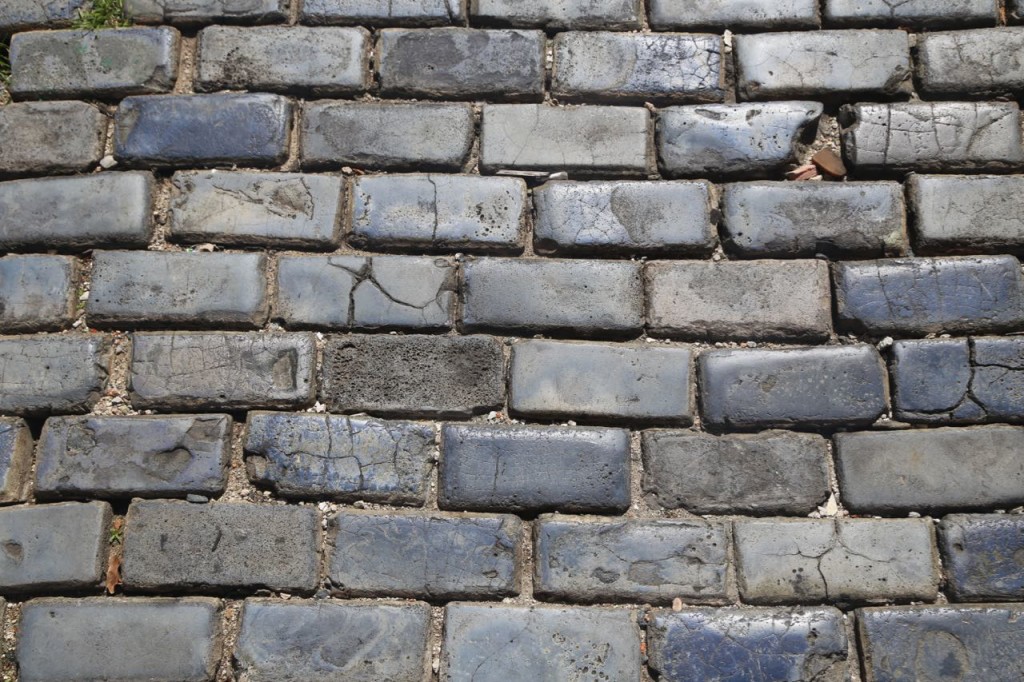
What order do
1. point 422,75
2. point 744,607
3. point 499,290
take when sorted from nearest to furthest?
point 744,607
point 499,290
point 422,75

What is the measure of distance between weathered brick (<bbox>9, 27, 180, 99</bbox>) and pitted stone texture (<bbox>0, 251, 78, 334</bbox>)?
1.22ft

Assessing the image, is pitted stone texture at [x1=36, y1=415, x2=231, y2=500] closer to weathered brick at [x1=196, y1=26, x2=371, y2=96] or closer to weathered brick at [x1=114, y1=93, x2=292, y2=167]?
weathered brick at [x1=114, y1=93, x2=292, y2=167]

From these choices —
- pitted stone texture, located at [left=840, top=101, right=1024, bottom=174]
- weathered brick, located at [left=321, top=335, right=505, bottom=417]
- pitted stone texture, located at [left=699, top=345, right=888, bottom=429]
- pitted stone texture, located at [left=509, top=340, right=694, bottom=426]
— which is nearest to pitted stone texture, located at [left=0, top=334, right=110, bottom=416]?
weathered brick, located at [left=321, top=335, right=505, bottom=417]

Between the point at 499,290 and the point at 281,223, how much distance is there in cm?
45

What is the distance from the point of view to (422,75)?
1687 mm

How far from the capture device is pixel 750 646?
4.65ft

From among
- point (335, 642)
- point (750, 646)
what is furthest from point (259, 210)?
point (750, 646)

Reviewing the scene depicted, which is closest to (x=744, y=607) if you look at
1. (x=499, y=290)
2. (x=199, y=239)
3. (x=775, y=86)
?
(x=499, y=290)

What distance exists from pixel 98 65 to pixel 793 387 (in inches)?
60.7

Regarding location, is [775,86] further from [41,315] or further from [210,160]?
[41,315]

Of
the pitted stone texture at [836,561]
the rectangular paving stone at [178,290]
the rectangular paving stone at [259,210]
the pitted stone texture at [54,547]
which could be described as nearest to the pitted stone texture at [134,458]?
the pitted stone texture at [54,547]

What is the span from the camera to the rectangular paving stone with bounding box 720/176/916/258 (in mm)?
1584

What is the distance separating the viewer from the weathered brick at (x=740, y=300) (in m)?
1.54

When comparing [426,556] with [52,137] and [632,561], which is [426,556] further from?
[52,137]
